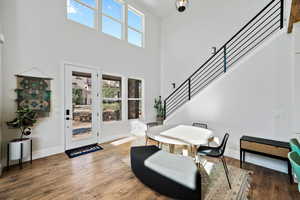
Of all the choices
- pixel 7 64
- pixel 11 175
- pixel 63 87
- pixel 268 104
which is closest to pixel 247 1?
pixel 268 104

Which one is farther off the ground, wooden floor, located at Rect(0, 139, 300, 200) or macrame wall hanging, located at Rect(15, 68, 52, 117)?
macrame wall hanging, located at Rect(15, 68, 52, 117)

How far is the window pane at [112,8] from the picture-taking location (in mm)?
4289

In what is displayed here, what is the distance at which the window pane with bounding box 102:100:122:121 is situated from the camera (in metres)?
4.32

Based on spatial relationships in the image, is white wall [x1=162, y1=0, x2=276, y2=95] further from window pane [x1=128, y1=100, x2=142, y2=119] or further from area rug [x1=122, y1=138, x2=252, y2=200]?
area rug [x1=122, y1=138, x2=252, y2=200]

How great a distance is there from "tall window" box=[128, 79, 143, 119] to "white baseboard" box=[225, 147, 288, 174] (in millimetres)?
3356

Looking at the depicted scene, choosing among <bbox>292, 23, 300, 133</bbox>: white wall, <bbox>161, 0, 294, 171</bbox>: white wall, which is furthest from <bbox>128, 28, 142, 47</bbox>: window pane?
<bbox>292, 23, 300, 133</bbox>: white wall

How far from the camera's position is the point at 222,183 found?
6.97ft

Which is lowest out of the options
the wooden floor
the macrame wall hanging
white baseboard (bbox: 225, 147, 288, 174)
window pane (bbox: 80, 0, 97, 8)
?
the wooden floor

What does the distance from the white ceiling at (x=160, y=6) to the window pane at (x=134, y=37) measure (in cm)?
118

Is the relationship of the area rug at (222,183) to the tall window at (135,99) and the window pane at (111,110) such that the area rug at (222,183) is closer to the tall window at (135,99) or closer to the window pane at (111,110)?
the window pane at (111,110)

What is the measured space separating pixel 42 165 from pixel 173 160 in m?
2.73

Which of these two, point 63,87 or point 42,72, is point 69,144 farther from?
point 42,72

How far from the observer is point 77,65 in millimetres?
3564

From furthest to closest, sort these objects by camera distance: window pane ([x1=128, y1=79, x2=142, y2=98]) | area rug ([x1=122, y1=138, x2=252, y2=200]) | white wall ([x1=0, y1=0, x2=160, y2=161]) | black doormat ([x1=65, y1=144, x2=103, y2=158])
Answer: window pane ([x1=128, y1=79, x2=142, y2=98]) → black doormat ([x1=65, y1=144, x2=103, y2=158]) → white wall ([x1=0, y1=0, x2=160, y2=161]) → area rug ([x1=122, y1=138, x2=252, y2=200])
